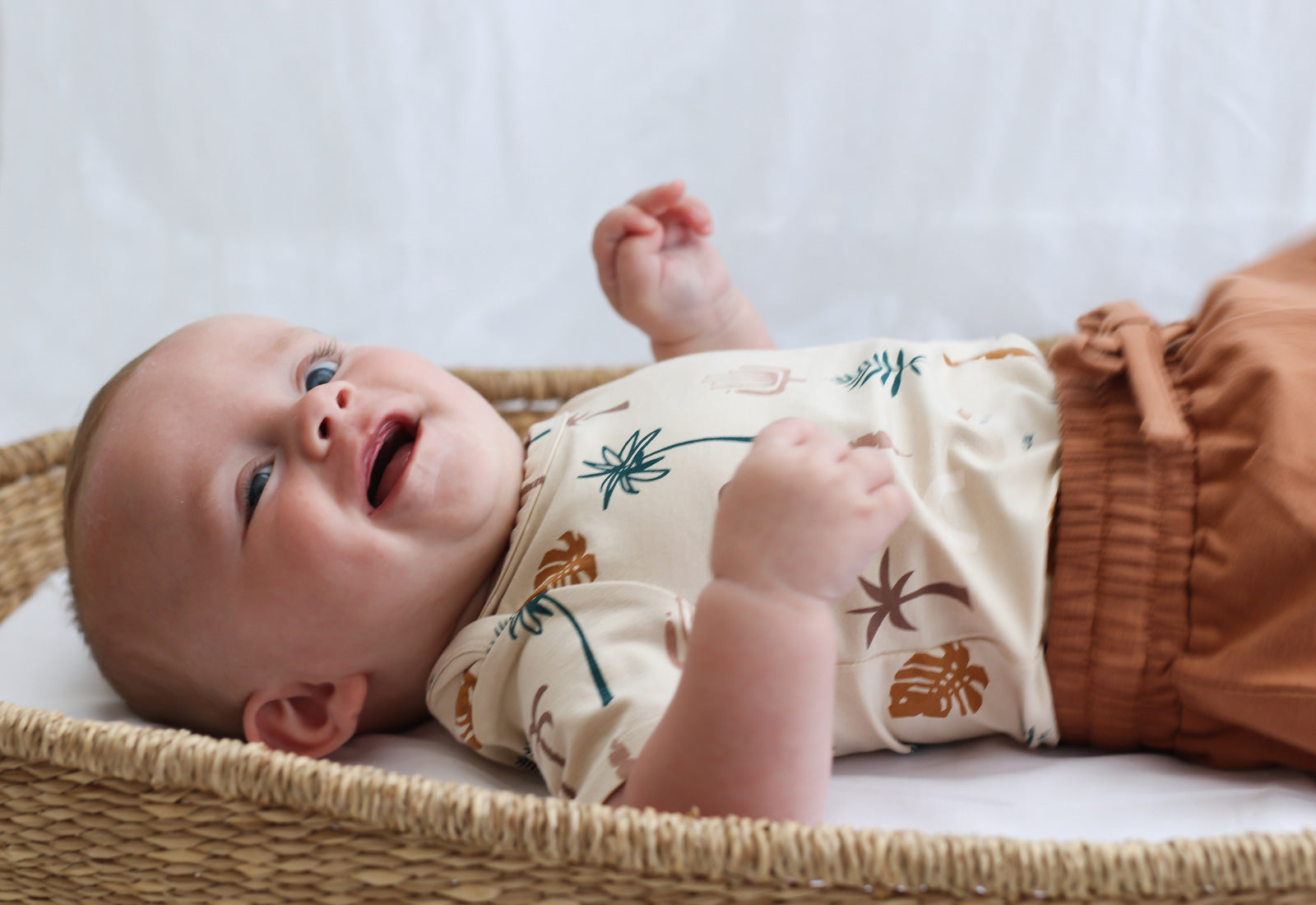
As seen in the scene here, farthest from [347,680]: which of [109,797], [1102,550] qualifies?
[1102,550]

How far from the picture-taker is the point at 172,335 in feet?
3.50

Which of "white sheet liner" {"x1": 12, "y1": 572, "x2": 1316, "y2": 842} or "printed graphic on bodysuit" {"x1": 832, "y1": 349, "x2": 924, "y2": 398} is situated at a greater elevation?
"printed graphic on bodysuit" {"x1": 832, "y1": 349, "x2": 924, "y2": 398}

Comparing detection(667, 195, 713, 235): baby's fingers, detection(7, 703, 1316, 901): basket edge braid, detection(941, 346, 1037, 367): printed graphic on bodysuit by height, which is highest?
detection(667, 195, 713, 235): baby's fingers

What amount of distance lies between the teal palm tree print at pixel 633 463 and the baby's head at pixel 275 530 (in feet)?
0.30

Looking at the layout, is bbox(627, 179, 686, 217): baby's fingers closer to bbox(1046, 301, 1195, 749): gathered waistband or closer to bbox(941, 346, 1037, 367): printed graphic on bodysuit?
bbox(941, 346, 1037, 367): printed graphic on bodysuit

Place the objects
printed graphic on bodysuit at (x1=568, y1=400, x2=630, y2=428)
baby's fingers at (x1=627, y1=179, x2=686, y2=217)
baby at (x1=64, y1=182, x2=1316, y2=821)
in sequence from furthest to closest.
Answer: baby's fingers at (x1=627, y1=179, x2=686, y2=217) → printed graphic on bodysuit at (x1=568, y1=400, x2=630, y2=428) → baby at (x1=64, y1=182, x2=1316, y2=821)

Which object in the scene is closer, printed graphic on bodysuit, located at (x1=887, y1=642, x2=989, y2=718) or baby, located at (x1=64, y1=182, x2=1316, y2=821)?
baby, located at (x1=64, y1=182, x2=1316, y2=821)

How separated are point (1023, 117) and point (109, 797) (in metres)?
1.52

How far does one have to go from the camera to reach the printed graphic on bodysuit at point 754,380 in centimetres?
103

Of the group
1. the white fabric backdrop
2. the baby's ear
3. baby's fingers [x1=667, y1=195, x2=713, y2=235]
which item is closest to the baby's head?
the baby's ear

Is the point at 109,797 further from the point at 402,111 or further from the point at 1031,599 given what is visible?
the point at 402,111

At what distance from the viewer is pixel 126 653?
973 millimetres

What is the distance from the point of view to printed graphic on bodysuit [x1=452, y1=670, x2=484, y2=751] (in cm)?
97

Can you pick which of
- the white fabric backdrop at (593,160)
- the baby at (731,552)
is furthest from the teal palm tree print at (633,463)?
the white fabric backdrop at (593,160)
